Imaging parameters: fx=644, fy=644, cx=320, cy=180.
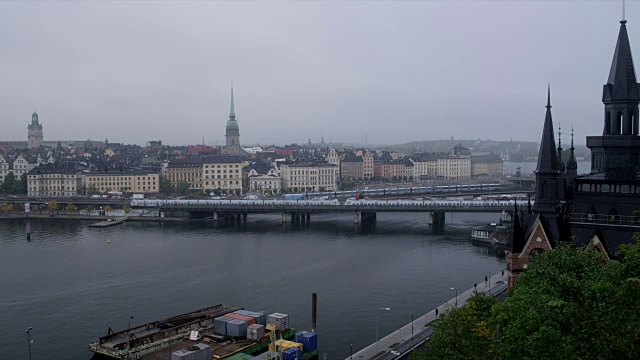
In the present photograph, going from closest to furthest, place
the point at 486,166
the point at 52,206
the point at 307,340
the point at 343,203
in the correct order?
the point at 307,340, the point at 343,203, the point at 52,206, the point at 486,166

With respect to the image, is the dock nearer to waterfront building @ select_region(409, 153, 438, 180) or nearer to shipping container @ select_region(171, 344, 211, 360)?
shipping container @ select_region(171, 344, 211, 360)

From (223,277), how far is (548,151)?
79.2ft

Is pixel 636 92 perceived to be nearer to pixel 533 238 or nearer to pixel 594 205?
pixel 594 205

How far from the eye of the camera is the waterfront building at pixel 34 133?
187000 mm

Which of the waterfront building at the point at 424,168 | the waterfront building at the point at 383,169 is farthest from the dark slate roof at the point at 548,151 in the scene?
the waterfront building at the point at 424,168

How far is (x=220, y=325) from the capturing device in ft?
103

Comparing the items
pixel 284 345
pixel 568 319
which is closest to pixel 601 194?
pixel 284 345

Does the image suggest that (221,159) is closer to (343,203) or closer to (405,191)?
(405,191)

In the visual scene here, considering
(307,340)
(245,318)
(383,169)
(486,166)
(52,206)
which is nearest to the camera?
(307,340)

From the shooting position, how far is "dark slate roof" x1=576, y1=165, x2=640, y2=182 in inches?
1145

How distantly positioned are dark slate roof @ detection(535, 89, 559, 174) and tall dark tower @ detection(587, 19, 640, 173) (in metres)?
5.82

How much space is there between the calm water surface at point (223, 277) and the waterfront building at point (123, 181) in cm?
3483

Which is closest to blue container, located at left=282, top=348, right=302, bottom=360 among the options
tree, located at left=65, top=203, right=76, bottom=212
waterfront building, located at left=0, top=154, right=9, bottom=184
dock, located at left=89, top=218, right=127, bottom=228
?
dock, located at left=89, top=218, right=127, bottom=228

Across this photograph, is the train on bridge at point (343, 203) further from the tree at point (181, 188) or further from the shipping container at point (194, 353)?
the shipping container at point (194, 353)
